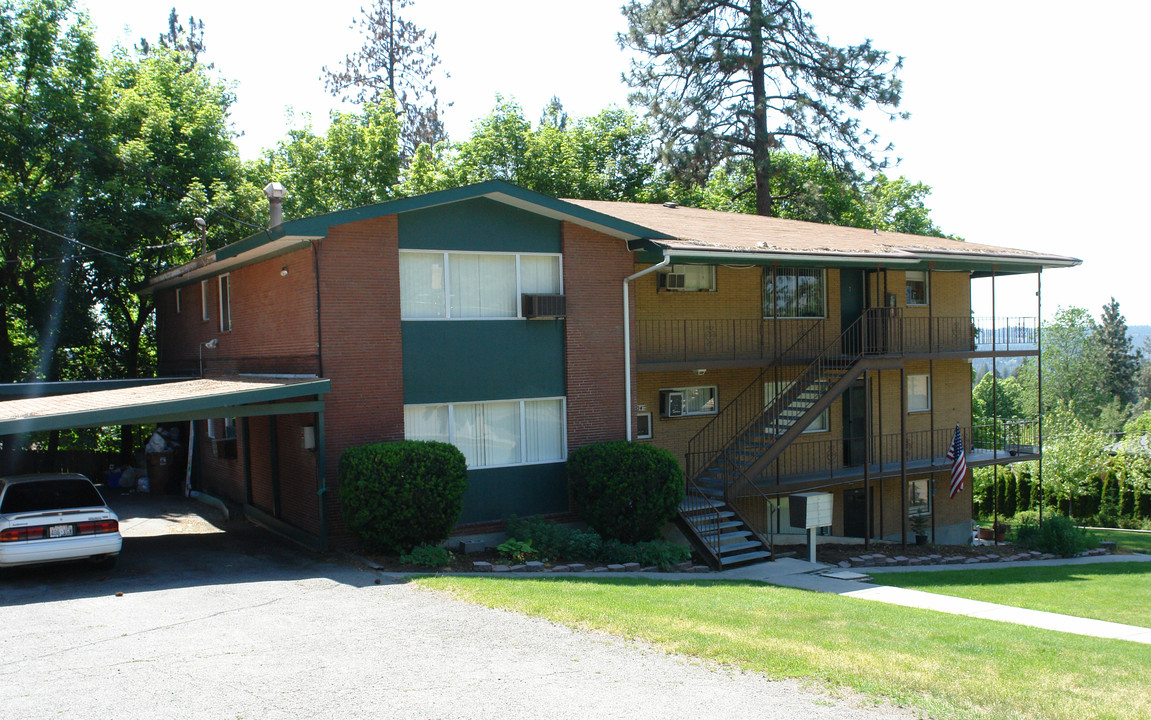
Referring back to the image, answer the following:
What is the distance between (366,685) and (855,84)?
32.5 m

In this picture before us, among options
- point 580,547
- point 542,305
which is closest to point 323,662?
point 580,547

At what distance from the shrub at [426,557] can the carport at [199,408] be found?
5.45 ft

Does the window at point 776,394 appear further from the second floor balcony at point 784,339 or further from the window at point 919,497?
the window at point 919,497

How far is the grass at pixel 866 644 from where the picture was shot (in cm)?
700

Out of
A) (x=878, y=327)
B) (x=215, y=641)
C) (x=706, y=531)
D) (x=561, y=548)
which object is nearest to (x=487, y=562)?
(x=561, y=548)

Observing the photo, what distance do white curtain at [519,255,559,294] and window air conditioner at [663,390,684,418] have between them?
395cm

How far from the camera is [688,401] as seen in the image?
18969mm

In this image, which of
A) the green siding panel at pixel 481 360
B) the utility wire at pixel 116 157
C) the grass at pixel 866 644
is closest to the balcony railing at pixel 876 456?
the green siding panel at pixel 481 360

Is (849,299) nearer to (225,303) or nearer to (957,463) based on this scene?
(957,463)

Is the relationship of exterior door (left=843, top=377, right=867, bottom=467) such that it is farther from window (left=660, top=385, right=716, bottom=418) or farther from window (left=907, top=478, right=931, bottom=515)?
window (left=660, top=385, right=716, bottom=418)

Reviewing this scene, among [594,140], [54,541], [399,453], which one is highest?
[594,140]

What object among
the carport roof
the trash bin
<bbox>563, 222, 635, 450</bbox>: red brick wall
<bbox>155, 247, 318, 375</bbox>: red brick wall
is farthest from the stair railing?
the trash bin

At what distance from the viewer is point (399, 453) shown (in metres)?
12.8

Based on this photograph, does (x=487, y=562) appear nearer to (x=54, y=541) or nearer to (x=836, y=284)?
(x=54, y=541)
